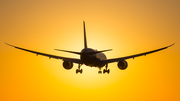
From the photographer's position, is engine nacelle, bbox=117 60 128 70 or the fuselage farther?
engine nacelle, bbox=117 60 128 70

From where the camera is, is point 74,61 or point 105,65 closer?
point 74,61

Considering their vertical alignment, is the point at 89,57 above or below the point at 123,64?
below

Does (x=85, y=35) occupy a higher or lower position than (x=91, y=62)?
higher

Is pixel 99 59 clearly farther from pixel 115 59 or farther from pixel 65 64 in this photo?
pixel 65 64

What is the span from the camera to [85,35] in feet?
197

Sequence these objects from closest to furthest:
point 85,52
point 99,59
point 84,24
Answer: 1. point 85,52
2. point 99,59
3. point 84,24

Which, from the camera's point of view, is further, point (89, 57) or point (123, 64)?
point (123, 64)

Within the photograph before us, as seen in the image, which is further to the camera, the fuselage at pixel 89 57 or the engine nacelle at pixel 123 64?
the engine nacelle at pixel 123 64

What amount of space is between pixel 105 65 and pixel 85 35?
9.84 metres

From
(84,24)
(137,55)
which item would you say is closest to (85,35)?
(84,24)

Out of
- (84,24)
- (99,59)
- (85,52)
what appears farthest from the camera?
(84,24)

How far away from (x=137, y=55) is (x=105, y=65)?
9.09 metres

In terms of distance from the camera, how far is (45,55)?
60.7m

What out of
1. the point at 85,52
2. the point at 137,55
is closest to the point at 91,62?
the point at 85,52
